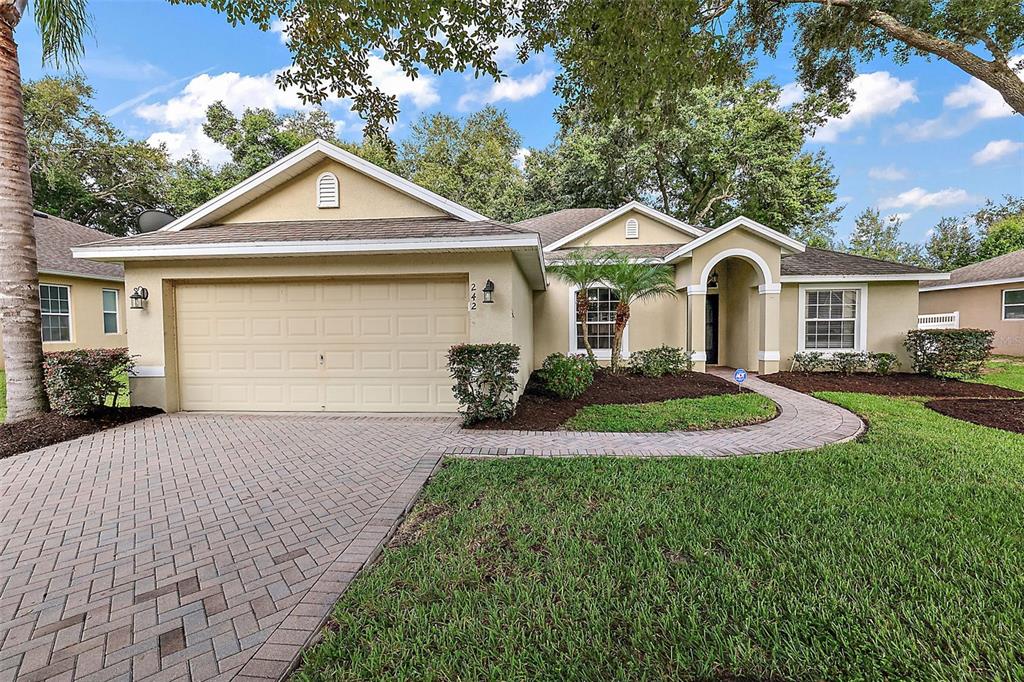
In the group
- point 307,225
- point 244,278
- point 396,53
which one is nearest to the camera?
point 396,53

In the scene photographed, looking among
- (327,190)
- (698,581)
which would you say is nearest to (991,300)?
(698,581)

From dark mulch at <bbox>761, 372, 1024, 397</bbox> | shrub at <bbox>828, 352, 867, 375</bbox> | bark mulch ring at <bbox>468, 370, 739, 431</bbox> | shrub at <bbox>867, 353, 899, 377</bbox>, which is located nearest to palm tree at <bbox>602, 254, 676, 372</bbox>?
bark mulch ring at <bbox>468, 370, 739, 431</bbox>

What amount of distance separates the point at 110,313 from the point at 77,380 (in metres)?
11.5

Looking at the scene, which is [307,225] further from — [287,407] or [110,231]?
[110,231]

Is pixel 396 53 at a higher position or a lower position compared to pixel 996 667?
higher

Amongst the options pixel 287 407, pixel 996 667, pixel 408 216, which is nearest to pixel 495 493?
pixel 996 667

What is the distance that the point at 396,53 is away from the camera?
4.65 metres

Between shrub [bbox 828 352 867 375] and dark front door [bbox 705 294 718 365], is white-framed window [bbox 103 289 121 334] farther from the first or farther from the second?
shrub [bbox 828 352 867 375]

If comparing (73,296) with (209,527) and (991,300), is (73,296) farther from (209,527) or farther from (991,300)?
(991,300)

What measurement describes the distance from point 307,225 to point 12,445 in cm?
522

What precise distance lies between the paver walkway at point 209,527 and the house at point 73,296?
1082cm

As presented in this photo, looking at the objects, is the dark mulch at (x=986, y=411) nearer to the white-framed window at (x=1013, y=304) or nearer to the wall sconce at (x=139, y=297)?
the white-framed window at (x=1013, y=304)

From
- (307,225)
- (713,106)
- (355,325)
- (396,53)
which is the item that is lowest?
(355,325)

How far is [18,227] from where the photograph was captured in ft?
20.8
